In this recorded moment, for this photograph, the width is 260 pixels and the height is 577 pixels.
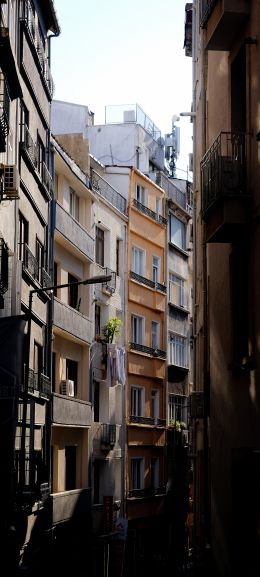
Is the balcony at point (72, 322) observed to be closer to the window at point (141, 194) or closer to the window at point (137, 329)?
the window at point (137, 329)

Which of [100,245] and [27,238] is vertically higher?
[100,245]

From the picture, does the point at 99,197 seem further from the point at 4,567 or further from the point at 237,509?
the point at 237,509

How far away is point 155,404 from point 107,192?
1044 cm

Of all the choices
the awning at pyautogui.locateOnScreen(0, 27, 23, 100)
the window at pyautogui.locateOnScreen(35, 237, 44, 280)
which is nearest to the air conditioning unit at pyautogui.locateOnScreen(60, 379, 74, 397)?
the window at pyautogui.locateOnScreen(35, 237, 44, 280)

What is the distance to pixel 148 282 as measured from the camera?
45.1m

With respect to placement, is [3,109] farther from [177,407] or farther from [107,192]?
[177,407]

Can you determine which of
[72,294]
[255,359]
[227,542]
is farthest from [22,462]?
[72,294]

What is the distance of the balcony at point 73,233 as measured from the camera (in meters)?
32.0

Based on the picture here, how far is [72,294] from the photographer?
36031 mm

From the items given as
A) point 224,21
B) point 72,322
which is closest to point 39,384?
point 72,322

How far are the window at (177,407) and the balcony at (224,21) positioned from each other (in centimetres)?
3292

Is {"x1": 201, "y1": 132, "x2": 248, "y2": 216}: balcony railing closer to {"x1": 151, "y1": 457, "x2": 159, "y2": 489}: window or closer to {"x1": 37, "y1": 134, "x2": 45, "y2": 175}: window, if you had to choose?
{"x1": 37, "y1": 134, "x2": 45, "y2": 175}: window

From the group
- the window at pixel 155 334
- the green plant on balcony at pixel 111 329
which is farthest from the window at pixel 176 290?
the green plant on balcony at pixel 111 329

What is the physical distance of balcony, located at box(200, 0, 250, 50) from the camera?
1452cm
